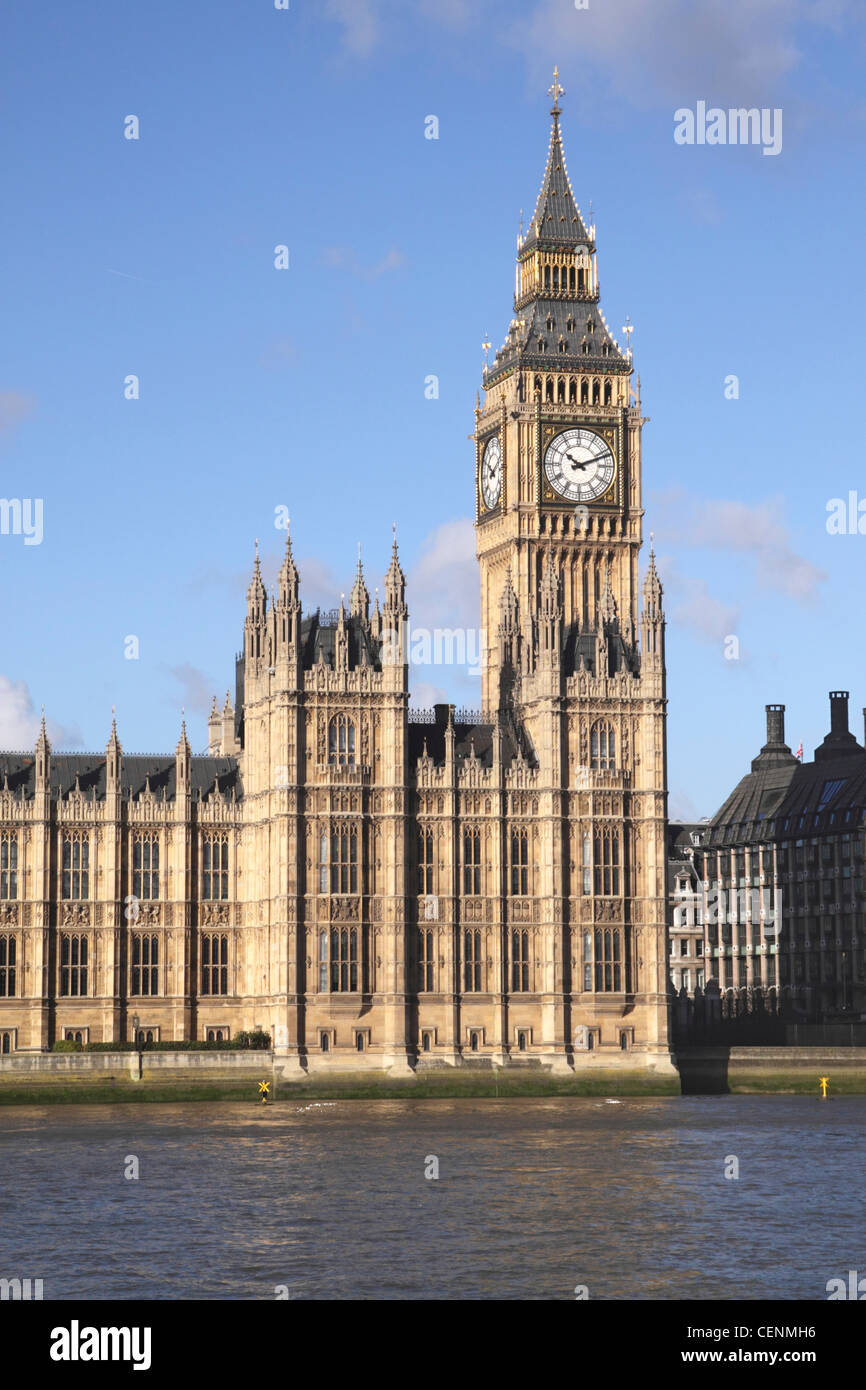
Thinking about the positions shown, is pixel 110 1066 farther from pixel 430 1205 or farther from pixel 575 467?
pixel 575 467

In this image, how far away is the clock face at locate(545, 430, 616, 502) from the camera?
160613 mm

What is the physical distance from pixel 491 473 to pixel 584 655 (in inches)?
1514

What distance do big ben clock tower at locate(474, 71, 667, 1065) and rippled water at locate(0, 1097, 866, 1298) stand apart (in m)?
19.1

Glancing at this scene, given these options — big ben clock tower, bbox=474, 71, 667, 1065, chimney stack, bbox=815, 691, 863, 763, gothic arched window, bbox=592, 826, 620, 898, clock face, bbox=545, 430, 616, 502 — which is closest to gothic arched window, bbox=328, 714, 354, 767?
big ben clock tower, bbox=474, 71, 667, 1065

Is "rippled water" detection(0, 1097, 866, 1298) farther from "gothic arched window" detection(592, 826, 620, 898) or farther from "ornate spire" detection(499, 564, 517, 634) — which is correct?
"ornate spire" detection(499, 564, 517, 634)

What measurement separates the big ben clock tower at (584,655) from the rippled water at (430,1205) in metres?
19.1

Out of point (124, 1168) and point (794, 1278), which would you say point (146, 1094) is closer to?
point (124, 1168)

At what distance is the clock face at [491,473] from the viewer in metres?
163

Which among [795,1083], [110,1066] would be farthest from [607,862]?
[110,1066]

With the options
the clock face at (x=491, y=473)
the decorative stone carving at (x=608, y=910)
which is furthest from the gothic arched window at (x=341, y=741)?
the clock face at (x=491, y=473)

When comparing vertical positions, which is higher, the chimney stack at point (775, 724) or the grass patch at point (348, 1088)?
the chimney stack at point (775, 724)

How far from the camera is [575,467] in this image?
6344 inches

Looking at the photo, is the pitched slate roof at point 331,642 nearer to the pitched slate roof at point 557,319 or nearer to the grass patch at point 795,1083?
the grass patch at point 795,1083
